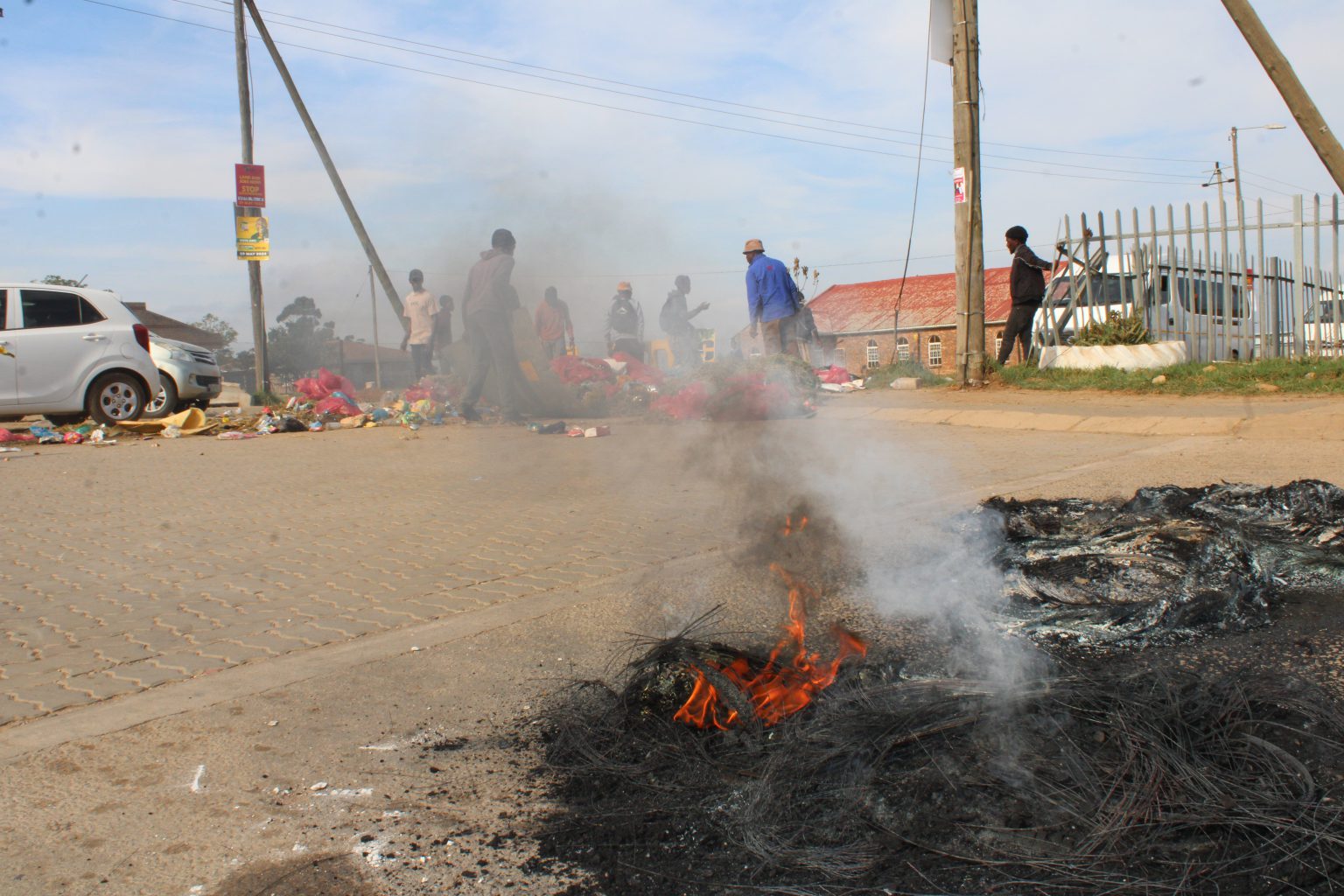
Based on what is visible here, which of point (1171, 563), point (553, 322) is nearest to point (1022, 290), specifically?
point (553, 322)

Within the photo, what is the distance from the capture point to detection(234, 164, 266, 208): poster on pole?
15695 millimetres

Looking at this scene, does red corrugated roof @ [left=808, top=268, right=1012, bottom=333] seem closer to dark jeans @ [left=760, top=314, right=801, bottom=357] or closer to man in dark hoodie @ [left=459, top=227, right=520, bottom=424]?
dark jeans @ [left=760, top=314, right=801, bottom=357]

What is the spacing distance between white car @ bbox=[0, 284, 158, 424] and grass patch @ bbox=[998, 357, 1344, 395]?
36.4 feet

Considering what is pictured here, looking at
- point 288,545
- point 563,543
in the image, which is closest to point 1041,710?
point 563,543

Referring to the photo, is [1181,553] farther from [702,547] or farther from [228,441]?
[228,441]

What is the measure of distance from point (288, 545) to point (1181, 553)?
4.76 metres

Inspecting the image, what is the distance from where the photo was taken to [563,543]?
5.86 m

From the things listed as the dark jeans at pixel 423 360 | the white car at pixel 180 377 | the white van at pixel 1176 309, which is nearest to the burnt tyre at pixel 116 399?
the white car at pixel 180 377

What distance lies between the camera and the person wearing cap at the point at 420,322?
8297mm

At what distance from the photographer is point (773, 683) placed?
3.19 m

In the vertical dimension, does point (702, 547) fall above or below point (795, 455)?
below

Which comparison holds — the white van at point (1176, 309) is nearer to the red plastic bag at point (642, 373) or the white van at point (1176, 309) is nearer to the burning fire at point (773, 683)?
the red plastic bag at point (642, 373)

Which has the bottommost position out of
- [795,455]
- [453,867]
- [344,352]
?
[453,867]

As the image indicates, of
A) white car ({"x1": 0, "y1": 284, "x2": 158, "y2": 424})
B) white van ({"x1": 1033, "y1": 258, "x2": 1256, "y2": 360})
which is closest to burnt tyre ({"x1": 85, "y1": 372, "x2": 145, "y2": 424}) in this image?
white car ({"x1": 0, "y1": 284, "x2": 158, "y2": 424})
